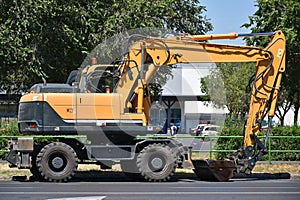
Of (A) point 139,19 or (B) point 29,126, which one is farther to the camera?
(A) point 139,19

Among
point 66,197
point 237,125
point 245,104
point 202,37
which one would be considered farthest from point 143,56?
point 245,104

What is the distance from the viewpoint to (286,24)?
35250mm

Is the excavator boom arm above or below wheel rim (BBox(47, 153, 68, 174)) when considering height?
above

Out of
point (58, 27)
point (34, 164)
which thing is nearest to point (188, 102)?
point (58, 27)

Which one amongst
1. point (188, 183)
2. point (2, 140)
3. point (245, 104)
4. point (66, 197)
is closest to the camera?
point (66, 197)

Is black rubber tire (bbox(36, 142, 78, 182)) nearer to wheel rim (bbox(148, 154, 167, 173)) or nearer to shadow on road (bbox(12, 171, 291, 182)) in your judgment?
shadow on road (bbox(12, 171, 291, 182))

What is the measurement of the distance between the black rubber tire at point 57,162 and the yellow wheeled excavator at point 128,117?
0.03 metres

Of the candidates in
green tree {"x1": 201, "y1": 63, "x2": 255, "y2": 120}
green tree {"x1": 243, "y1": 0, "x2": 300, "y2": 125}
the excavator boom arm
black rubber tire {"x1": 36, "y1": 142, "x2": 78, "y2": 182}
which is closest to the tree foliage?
green tree {"x1": 243, "y1": 0, "x2": 300, "y2": 125}

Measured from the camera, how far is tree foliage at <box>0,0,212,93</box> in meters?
32.6

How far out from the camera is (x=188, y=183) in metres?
21.3

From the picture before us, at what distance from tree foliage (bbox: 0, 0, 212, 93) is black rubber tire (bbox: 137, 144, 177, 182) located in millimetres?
12469

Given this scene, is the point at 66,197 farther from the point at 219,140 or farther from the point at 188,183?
the point at 219,140

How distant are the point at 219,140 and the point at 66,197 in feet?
46.3

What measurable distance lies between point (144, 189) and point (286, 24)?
19280 mm
